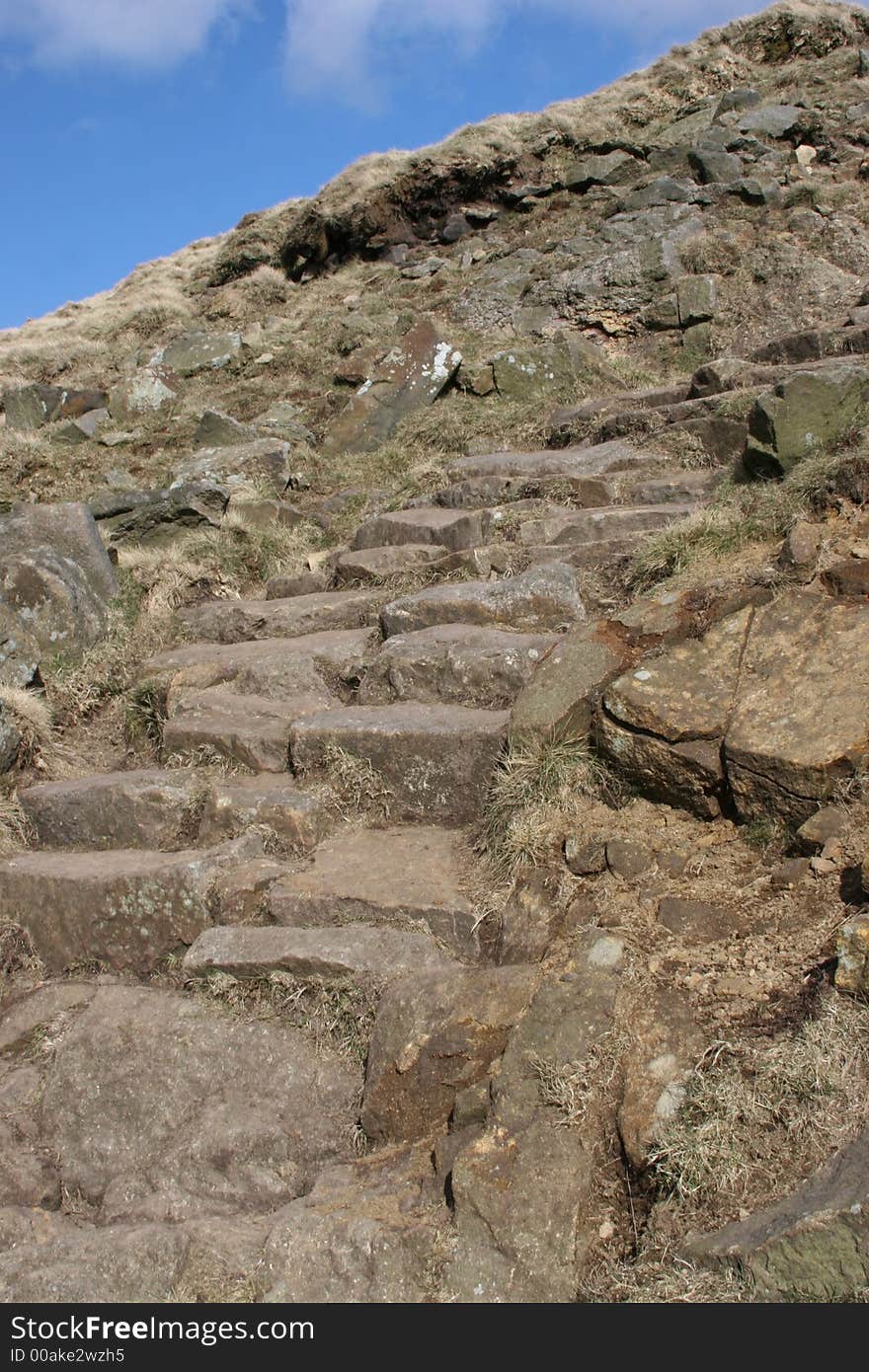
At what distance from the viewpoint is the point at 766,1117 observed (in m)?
2.92

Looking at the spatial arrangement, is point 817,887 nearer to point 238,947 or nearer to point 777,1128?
point 777,1128

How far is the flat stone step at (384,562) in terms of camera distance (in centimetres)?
788

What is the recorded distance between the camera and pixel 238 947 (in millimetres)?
4223

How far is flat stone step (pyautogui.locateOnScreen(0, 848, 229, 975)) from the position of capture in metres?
4.66

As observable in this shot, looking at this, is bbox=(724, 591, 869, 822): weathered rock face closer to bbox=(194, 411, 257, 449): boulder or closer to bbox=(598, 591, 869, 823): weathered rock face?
bbox=(598, 591, 869, 823): weathered rock face

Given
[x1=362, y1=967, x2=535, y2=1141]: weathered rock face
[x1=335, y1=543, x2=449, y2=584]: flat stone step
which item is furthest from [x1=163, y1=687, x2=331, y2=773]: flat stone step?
[x1=362, y1=967, x2=535, y2=1141]: weathered rock face

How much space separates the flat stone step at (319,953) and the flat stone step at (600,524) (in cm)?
387

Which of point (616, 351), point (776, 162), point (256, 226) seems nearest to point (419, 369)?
point (616, 351)

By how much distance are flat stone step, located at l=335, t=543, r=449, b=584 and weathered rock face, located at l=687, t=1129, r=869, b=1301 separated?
5.58 metres

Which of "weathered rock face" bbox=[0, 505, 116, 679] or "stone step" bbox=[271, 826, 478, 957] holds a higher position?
"weathered rock face" bbox=[0, 505, 116, 679]

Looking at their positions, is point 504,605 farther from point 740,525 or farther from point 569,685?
point 569,685

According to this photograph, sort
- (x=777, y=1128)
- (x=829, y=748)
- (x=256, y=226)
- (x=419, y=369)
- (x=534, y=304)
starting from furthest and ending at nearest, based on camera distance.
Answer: (x=256, y=226) < (x=534, y=304) < (x=419, y=369) < (x=829, y=748) < (x=777, y=1128)

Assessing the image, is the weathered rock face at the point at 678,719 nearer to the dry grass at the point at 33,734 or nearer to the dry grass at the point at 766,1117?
the dry grass at the point at 766,1117
